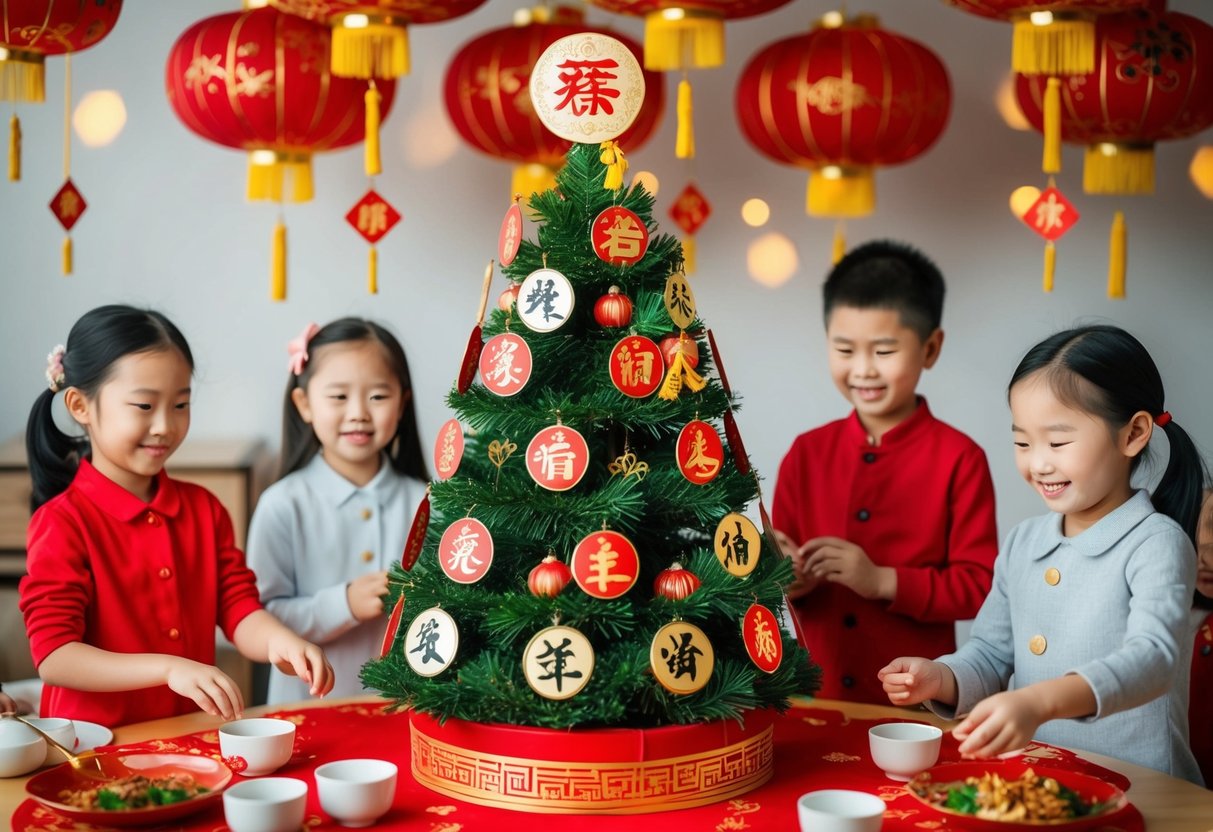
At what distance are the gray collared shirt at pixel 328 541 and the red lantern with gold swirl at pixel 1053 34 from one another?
57.5 inches

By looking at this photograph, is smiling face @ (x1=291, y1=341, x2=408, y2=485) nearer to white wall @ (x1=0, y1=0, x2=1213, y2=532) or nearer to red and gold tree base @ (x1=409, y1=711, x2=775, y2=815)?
red and gold tree base @ (x1=409, y1=711, x2=775, y2=815)

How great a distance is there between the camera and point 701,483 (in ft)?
5.07

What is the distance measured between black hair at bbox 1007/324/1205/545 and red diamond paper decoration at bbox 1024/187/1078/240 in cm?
143

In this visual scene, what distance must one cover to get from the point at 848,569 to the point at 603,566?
895 mm

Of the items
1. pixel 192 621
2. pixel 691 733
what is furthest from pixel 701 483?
pixel 192 621

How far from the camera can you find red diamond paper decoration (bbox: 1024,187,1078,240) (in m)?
3.16

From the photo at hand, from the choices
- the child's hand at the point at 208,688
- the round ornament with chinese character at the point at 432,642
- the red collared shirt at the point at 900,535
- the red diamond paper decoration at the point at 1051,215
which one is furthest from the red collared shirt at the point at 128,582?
the red diamond paper decoration at the point at 1051,215

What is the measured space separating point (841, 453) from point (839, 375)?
0.15m

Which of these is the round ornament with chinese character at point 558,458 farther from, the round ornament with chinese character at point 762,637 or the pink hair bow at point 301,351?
the pink hair bow at point 301,351

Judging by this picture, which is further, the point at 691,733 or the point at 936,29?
the point at 936,29

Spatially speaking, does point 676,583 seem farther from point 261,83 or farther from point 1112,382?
point 261,83

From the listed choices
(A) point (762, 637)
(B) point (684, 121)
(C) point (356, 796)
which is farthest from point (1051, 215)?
(C) point (356, 796)

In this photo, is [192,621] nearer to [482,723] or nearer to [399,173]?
[482,723]

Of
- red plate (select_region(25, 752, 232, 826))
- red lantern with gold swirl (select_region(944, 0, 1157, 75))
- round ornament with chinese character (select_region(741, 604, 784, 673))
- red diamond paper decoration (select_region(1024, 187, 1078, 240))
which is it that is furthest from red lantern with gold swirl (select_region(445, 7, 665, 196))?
red plate (select_region(25, 752, 232, 826))
